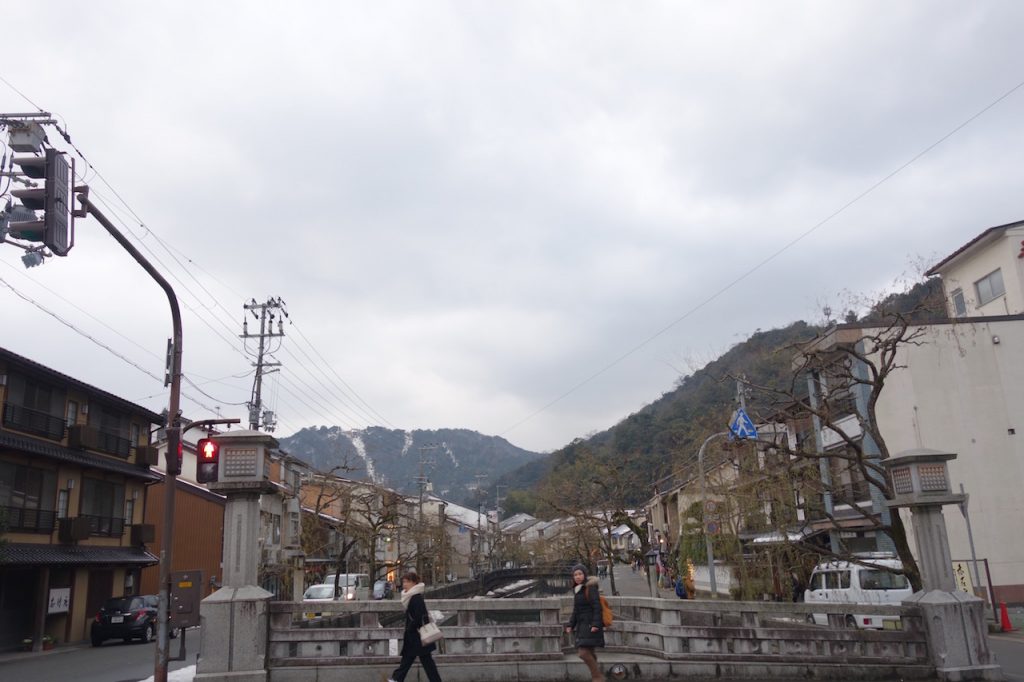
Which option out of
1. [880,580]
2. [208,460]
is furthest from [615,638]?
[880,580]

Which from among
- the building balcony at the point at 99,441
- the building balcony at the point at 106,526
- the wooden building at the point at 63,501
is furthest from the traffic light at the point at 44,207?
the building balcony at the point at 106,526

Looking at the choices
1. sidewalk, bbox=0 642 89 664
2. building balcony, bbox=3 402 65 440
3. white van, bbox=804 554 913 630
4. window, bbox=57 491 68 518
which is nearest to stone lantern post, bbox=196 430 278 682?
white van, bbox=804 554 913 630

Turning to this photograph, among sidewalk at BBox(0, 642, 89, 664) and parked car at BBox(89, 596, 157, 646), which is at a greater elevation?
parked car at BBox(89, 596, 157, 646)

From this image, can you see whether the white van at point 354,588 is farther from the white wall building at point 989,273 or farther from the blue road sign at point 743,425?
the white wall building at point 989,273

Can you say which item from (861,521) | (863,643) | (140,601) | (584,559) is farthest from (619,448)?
(863,643)

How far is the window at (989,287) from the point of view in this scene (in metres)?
35.4

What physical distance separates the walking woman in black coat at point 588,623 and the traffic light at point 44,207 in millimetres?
8008

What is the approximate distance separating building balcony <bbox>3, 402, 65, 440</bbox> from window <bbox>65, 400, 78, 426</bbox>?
2.52ft

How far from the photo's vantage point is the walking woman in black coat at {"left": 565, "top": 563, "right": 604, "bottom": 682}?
34.8 feet

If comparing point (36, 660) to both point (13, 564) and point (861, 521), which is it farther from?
point (861, 521)

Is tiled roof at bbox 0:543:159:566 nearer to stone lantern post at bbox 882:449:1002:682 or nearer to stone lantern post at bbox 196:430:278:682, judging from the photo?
stone lantern post at bbox 196:430:278:682

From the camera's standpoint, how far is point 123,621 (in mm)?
26906

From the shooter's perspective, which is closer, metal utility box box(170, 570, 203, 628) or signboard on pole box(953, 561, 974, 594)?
metal utility box box(170, 570, 203, 628)

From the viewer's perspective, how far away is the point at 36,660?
76.8 ft
